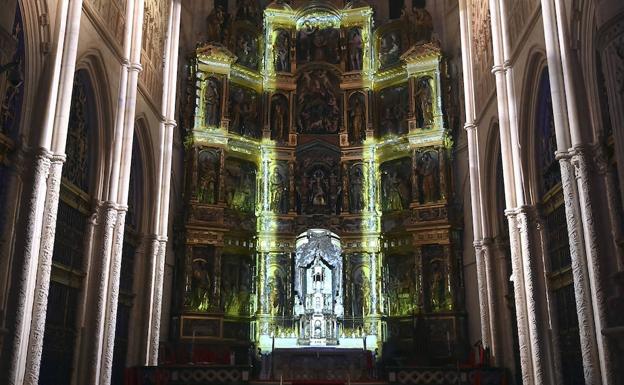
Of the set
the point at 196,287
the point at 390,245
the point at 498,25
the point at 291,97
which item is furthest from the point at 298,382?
the point at 291,97

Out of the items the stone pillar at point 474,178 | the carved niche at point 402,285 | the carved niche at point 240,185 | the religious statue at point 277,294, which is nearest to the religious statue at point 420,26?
the stone pillar at point 474,178

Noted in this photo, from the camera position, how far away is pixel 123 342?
2036cm

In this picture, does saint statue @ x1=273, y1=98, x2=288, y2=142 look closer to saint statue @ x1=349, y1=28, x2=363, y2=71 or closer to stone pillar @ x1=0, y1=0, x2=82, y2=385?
saint statue @ x1=349, y1=28, x2=363, y2=71

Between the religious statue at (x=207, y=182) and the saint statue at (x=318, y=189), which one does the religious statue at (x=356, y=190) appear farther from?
the religious statue at (x=207, y=182)

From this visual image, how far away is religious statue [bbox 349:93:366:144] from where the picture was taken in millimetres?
28266

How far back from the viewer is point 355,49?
29.2 meters

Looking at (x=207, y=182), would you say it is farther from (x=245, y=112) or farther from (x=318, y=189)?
(x=318, y=189)

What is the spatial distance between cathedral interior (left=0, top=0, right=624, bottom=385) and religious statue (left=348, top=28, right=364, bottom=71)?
0.07 meters

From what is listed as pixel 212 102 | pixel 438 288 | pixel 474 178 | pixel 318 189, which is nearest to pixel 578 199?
pixel 474 178

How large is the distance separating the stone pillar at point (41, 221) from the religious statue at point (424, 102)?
1546cm

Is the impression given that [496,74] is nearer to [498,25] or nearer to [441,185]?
[498,25]

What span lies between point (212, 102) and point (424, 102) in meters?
9.09

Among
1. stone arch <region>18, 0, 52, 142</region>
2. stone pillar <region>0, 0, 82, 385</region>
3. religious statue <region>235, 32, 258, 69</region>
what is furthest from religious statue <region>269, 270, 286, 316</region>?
stone arch <region>18, 0, 52, 142</region>

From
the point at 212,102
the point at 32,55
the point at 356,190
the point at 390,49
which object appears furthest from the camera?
the point at 390,49
